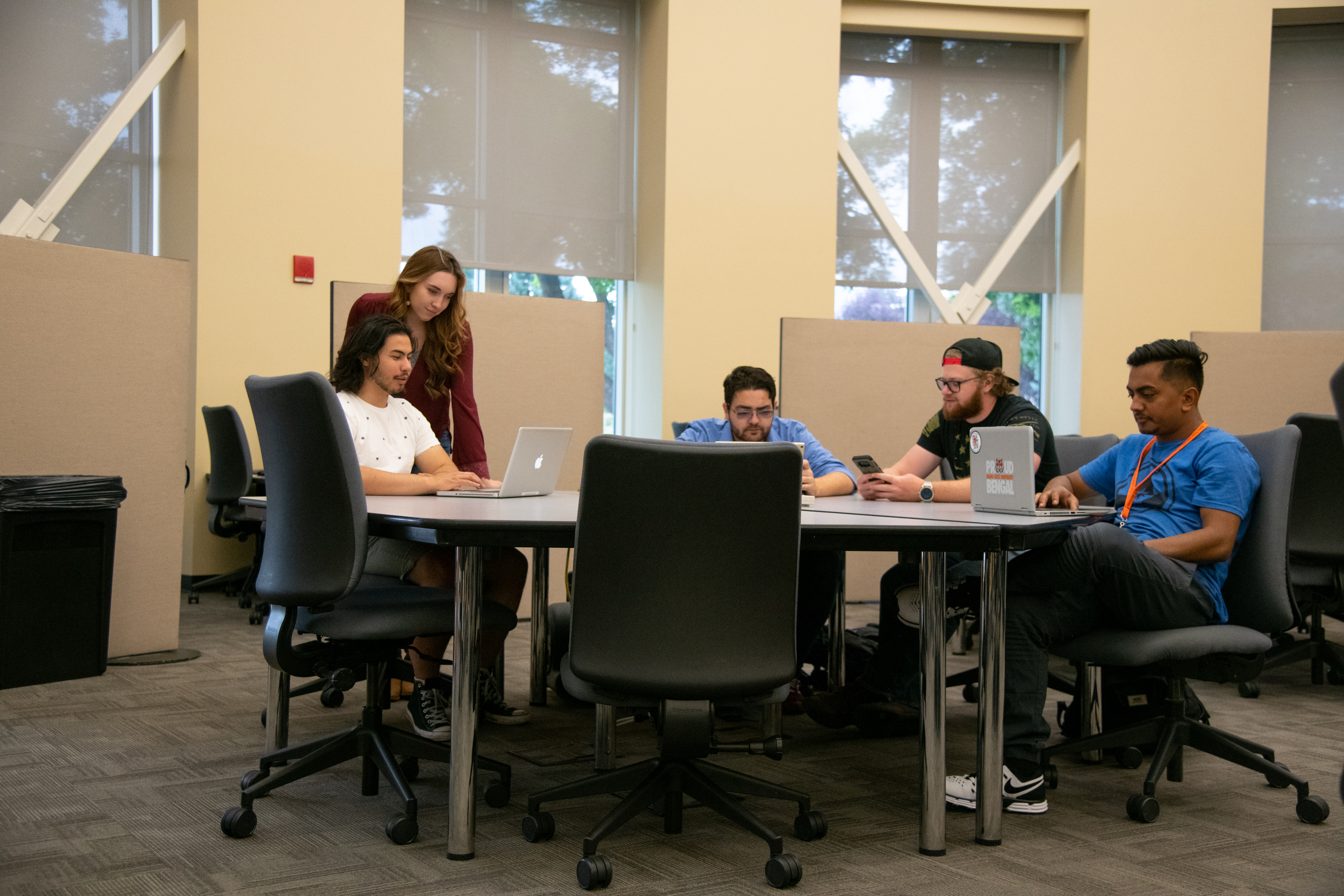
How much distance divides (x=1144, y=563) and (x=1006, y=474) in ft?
1.20

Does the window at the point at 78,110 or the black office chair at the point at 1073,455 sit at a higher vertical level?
the window at the point at 78,110

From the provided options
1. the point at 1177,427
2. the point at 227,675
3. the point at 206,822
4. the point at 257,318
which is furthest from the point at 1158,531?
the point at 257,318

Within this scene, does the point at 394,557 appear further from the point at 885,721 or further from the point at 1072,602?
the point at 1072,602

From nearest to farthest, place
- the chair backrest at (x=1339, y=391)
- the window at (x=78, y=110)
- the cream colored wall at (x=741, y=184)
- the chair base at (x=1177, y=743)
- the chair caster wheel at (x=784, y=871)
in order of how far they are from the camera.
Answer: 1. the chair backrest at (x=1339, y=391)
2. the chair caster wheel at (x=784, y=871)
3. the chair base at (x=1177, y=743)
4. the window at (x=78, y=110)
5. the cream colored wall at (x=741, y=184)

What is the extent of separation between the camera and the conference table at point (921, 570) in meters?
1.97

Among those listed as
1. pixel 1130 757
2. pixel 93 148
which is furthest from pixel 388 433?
pixel 93 148

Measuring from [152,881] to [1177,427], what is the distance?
2.54 meters

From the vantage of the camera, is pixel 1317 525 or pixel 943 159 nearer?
pixel 1317 525

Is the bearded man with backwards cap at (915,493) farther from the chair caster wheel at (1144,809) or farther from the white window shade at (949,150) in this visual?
the white window shade at (949,150)

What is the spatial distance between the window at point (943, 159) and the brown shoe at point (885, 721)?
14.6 ft

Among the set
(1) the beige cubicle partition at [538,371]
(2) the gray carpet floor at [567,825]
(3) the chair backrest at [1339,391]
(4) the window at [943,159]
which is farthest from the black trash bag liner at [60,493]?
(4) the window at [943,159]

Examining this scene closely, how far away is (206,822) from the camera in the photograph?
2279mm

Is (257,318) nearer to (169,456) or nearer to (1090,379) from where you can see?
(169,456)

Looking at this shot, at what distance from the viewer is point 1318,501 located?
3.83m
